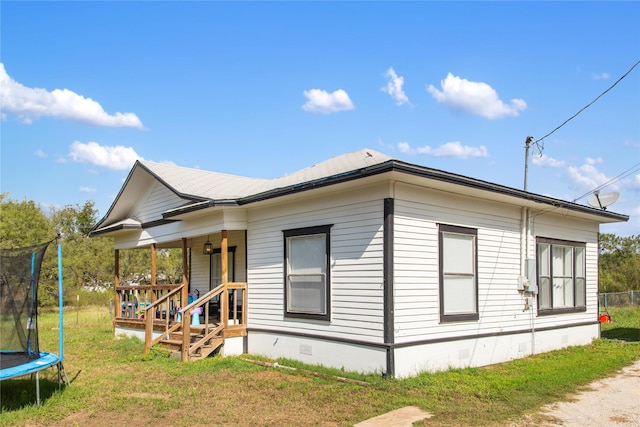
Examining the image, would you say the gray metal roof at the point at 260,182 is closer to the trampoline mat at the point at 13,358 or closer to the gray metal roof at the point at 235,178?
the gray metal roof at the point at 235,178

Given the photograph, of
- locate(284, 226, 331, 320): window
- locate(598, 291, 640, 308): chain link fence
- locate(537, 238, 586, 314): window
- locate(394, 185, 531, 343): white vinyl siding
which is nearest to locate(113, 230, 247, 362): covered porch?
locate(284, 226, 331, 320): window

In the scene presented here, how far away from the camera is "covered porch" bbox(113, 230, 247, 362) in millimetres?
11125

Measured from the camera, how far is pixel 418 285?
29.9 ft

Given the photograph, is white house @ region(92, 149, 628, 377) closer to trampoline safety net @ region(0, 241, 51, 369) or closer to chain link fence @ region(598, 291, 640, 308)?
trampoline safety net @ region(0, 241, 51, 369)

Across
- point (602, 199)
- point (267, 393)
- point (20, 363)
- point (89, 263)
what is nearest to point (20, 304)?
point (20, 363)

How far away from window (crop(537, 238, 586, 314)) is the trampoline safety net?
975 centimetres

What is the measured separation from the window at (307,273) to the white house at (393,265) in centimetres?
3

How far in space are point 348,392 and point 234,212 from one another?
515cm

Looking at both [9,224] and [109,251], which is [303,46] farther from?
[109,251]

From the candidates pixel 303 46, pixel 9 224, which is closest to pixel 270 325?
pixel 303 46

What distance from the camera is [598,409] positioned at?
715 centimetres

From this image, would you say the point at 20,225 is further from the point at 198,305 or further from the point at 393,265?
the point at 393,265

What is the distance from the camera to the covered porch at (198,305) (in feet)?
36.5

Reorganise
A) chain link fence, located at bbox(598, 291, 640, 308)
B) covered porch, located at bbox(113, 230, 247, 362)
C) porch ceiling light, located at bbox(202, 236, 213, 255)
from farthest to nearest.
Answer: chain link fence, located at bbox(598, 291, 640, 308) < porch ceiling light, located at bbox(202, 236, 213, 255) < covered porch, located at bbox(113, 230, 247, 362)
